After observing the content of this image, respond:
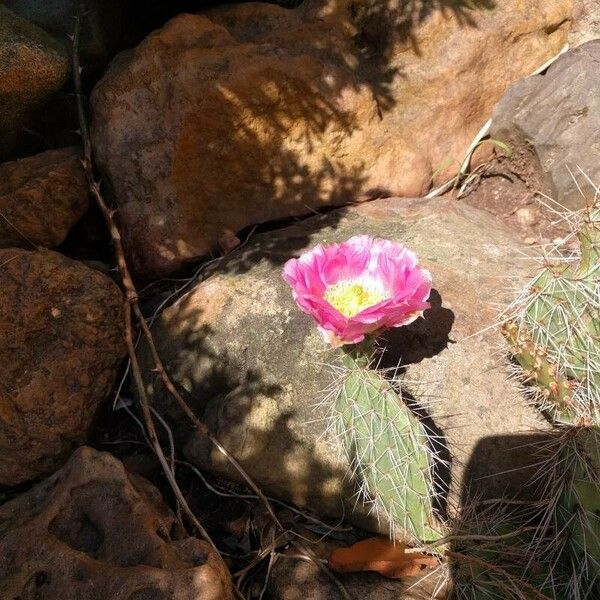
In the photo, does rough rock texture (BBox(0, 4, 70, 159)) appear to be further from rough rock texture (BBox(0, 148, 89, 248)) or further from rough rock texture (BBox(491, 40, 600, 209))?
rough rock texture (BBox(491, 40, 600, 209))

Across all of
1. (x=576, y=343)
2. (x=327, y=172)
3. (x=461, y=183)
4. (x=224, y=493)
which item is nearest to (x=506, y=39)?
(x=461, y=183)

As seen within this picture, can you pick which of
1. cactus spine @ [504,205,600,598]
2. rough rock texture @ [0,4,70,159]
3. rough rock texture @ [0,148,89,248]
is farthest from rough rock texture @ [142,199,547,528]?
rough rock texture @ [0,4,70,159]

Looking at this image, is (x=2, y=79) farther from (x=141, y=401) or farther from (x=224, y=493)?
(x=224, y=493)

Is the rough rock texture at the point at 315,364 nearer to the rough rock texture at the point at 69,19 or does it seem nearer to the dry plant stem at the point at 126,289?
the dry plant stem at the point at 126,289

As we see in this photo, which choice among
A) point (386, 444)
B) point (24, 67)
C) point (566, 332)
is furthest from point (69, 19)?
point (566, 332)

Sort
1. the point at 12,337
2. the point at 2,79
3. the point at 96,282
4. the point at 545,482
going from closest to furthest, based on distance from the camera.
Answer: the point at 545,482
the point at 12,337
the point at 96,282
the point at 2,79

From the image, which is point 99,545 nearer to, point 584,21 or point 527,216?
point 527,216

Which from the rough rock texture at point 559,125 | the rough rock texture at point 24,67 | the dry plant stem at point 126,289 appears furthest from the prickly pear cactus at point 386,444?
the rough rock texture at point 24,67
